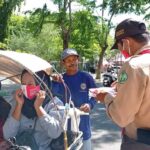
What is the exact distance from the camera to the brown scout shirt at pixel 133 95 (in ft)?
9.73

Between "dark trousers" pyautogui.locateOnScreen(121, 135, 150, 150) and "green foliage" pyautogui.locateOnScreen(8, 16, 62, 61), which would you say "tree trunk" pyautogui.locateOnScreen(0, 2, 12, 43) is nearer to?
"green foliage" pyautogui.locateOnScreen(8, 16, 62, 61)

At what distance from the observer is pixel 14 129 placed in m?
4.29

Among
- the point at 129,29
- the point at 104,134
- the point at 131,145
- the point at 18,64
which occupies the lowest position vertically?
the point at 104,134

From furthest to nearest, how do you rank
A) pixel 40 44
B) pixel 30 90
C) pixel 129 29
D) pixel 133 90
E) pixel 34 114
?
1. pixel 40 44
2. pixel 34 114
3. pixel 30 90
4. pixel 129 29
5. pixel 133 90

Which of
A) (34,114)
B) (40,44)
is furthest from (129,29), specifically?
(40,44)

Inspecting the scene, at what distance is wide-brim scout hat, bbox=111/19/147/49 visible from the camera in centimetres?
320

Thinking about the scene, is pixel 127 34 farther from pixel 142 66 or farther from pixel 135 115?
pixel 135 115

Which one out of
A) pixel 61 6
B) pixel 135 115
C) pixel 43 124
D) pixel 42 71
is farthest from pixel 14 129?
pixel 61 6

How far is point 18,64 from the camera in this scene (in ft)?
13.8

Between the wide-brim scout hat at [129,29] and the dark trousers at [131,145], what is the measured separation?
73cm

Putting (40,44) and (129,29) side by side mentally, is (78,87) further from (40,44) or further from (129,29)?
(40,44)

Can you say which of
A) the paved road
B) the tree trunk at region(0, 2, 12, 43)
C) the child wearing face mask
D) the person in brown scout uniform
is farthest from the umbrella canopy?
the tree trunk at region(0, 2, 12, 43)

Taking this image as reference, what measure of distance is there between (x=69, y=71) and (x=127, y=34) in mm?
1892

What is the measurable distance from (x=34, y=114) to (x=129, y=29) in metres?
1.55
